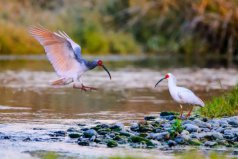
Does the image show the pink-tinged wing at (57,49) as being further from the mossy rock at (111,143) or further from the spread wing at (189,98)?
the mossy rock at (111,143)

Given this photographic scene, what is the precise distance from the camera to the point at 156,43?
45.0 m

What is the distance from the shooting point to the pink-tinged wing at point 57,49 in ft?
46.4

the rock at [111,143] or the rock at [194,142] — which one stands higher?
the rock at [194,142]

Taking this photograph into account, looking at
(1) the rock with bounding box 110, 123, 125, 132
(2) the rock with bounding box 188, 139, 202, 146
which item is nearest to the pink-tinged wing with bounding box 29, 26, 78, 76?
(1) the rock with bounding box 110, 123, 125, 132

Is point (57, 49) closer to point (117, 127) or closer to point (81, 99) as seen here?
point (117, 127)

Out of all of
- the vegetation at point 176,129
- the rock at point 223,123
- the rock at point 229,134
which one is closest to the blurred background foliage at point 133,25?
the rock at point 223,123

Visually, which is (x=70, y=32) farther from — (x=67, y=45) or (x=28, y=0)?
(x=67, y=45)

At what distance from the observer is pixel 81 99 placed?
20266 mm

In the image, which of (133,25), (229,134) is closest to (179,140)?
(229,134)

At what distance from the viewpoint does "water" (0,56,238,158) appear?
42.1 ft

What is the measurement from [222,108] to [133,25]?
98.1ft

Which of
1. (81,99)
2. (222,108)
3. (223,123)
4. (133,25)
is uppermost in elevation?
(133,25)

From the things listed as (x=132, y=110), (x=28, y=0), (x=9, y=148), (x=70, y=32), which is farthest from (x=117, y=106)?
(x=28, y=0)

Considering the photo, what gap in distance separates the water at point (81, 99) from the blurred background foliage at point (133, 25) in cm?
767
